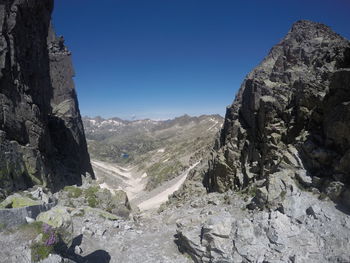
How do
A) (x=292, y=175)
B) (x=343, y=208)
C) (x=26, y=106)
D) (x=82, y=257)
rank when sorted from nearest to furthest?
1. (x=343, y=208)
2. (x=82, y=257)
3. (x=292, y=175)
4. (x=26, y=106)

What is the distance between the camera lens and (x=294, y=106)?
23469 mm

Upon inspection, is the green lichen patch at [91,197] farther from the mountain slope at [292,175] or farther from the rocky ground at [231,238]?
the mountain slope at [292,175]

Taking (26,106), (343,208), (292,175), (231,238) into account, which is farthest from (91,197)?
(343,208)

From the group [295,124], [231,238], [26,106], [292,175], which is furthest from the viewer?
[26,106]

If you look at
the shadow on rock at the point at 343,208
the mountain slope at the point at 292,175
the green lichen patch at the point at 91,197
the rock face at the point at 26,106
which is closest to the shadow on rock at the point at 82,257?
the mountain slope at the point at 292,175

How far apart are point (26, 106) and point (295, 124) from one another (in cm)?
2921

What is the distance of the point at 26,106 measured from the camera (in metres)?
29.7

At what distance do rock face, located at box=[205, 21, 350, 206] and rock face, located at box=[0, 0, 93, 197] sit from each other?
2193 centimetres

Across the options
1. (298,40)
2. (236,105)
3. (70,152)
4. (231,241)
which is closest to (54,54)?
(70,152)

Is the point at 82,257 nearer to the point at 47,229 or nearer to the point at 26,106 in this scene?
the point at 47,229

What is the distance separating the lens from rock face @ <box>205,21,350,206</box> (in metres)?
16.4

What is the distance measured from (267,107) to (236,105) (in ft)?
39.2

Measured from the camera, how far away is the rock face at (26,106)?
82.2 ft

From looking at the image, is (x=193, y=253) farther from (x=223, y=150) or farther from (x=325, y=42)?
(x=325, y=42)
